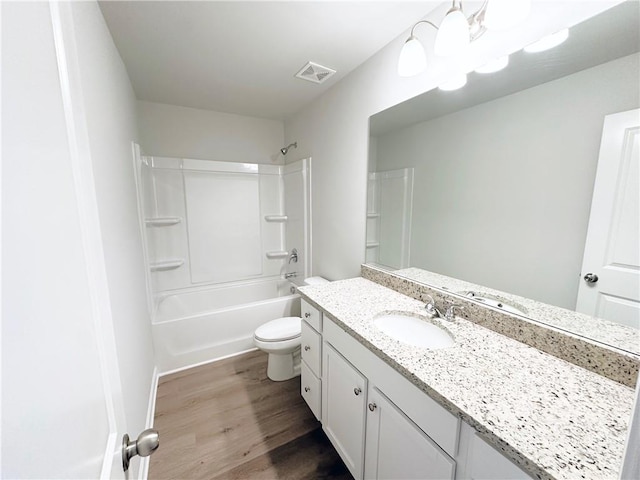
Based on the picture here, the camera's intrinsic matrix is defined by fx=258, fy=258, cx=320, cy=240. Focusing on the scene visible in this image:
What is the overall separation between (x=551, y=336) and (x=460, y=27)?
1.29 metres

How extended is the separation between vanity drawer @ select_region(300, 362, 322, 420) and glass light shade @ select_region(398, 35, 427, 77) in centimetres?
179

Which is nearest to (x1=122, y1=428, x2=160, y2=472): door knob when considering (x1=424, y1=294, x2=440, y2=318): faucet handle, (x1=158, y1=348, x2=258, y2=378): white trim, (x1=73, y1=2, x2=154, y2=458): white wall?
(x1=73, y1=2, x2=154, y2=458): white wall

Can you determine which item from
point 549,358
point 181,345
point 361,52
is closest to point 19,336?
point 549,358

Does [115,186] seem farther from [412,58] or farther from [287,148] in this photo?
[287,148]

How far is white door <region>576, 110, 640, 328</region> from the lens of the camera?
2.69ft

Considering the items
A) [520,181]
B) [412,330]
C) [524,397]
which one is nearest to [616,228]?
[520,181]

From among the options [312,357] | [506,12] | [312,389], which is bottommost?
[312,389]

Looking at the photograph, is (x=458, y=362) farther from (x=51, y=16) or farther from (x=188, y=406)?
(x=188, y=406)

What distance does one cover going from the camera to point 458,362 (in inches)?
36.4

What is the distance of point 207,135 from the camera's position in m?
2.82

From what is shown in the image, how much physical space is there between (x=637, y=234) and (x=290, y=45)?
187 centimetres

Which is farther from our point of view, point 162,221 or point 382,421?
point 162,221

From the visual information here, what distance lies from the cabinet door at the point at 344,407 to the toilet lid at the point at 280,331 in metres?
0.60

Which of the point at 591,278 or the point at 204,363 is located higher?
the point at 591,278
